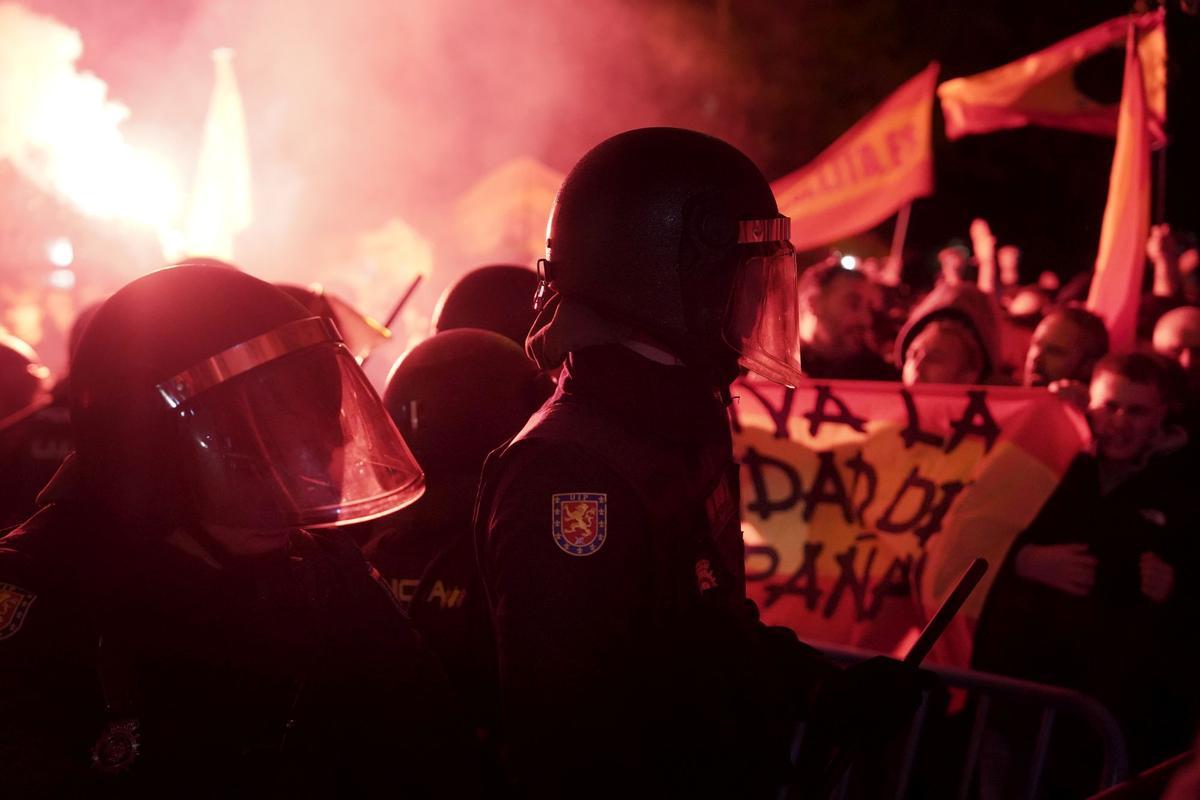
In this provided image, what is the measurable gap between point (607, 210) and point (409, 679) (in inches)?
38.6

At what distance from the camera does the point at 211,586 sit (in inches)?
69.4

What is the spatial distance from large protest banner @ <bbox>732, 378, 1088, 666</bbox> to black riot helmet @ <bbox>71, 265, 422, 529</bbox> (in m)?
3.00

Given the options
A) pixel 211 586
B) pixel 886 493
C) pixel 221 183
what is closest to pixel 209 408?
pixel 211 586

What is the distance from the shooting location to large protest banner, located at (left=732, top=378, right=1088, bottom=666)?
428 cm

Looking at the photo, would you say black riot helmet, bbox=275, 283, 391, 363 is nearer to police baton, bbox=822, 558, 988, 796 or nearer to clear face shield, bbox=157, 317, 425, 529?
clear face shield, bbox=157, 317, 425, 529

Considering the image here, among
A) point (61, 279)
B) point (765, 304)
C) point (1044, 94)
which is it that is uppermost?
point (1044, 94)

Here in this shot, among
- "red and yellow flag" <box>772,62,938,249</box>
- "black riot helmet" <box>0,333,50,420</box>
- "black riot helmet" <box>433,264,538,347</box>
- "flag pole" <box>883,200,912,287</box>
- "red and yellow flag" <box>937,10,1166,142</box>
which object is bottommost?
"black riot helmet" <box>0,333,50,420</box>

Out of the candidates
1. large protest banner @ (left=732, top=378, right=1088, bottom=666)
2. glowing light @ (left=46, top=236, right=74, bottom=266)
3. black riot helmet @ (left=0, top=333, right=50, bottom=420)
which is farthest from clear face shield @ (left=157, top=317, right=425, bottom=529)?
glowing light @ (left=46, top=236, right=74, bottom=266)

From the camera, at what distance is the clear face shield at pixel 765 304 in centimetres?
219

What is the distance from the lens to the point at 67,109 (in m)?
8.00

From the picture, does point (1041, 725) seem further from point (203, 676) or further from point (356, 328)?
point (356, 328)

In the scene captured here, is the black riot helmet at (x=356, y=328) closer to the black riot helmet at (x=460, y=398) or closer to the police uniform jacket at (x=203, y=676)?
the black riot helmet at (x=460, y=398)

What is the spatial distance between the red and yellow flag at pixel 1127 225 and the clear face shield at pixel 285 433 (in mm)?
4538

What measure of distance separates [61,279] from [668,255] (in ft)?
68.1
